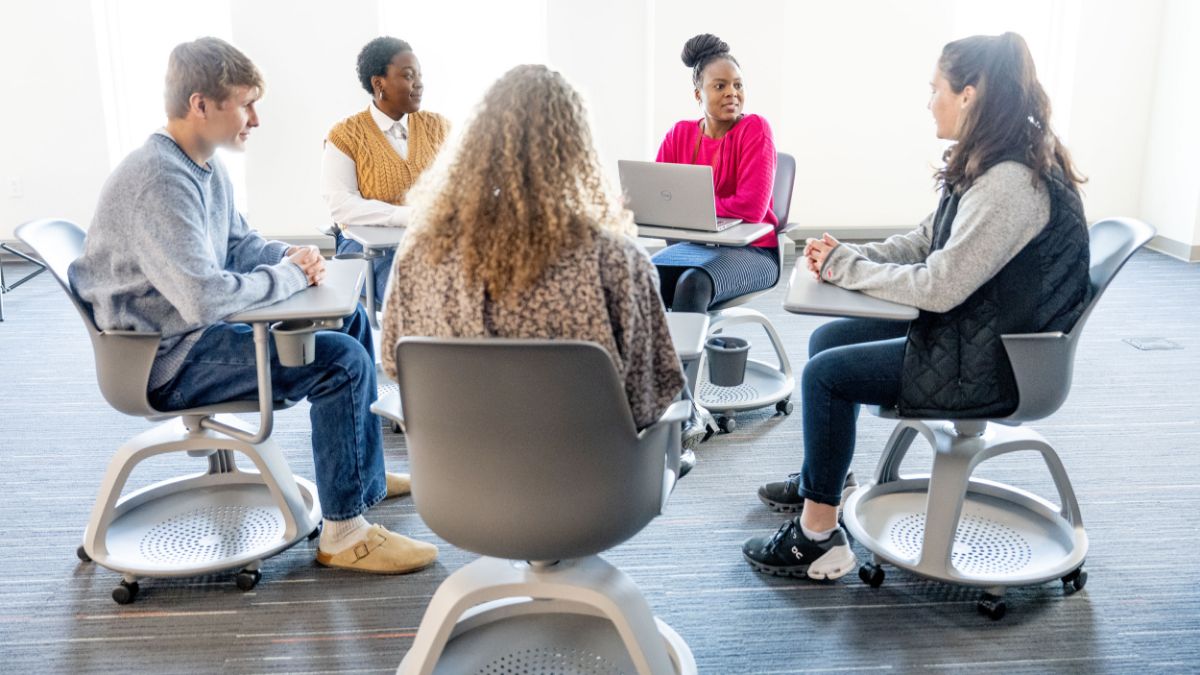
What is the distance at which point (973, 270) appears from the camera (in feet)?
7.29

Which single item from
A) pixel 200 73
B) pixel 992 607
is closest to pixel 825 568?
pixel 992 607

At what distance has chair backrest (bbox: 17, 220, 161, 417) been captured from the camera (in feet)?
7.67

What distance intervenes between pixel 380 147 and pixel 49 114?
2.95 meters

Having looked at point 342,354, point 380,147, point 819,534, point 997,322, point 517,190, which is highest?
point 517,190

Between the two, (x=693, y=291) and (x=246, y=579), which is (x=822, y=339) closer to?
(x=693, y=291)

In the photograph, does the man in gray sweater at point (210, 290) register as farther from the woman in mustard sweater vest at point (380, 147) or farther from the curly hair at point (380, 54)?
the curly hair at point (380, 54)

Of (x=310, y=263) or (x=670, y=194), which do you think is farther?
(x=670, y=194)

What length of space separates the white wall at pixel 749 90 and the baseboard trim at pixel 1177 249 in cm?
5

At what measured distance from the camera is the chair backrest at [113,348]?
234 cm

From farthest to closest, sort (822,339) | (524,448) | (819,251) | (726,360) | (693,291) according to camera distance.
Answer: (726,360), (693,291), (822,339), (819,251), (524,448)

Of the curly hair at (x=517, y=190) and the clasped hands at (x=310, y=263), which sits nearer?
the curly hair at (x=517, y=190)

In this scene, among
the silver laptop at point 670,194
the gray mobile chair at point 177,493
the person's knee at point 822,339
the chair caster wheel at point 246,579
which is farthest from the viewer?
the silver laptop at point 670,194

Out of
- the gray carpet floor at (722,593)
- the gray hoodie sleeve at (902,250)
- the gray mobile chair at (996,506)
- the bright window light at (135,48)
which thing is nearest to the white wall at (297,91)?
the bright window light at (135,48)

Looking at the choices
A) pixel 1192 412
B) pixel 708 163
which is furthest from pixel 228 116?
pixel 1192 412
